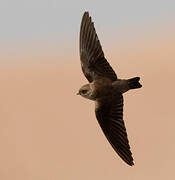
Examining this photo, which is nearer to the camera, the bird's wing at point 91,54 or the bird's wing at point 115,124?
the bird's wing at point 115,124

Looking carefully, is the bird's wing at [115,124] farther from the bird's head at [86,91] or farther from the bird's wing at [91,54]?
the bird's wing at [91,54]

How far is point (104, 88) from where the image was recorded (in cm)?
552

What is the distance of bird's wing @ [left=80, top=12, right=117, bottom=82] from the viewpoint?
224 inches

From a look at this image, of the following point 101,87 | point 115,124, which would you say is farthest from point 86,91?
point 115,124

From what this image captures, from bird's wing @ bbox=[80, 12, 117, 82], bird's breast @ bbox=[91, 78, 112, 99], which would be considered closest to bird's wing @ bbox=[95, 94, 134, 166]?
bird's breast @ bbox=[91, 78, 112, 99]

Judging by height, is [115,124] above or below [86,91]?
below

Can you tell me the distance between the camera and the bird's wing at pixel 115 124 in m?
5.53

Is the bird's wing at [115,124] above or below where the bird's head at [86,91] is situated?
below

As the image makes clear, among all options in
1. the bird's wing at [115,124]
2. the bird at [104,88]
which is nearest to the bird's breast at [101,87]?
the bird at [104,88]

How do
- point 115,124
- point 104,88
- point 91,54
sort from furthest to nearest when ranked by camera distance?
point 91,54
point 115,124
point 104,88

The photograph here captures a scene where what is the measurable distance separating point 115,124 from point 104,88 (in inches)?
20.1

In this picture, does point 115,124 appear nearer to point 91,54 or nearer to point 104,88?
point 104,88

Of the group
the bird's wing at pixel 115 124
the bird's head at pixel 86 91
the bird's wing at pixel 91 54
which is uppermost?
the bird's wing at pixel 91 54

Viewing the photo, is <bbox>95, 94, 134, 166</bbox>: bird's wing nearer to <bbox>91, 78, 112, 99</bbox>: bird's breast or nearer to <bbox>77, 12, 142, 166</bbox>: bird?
<bbox>77, 12, 142, 166</bbox>: bird
